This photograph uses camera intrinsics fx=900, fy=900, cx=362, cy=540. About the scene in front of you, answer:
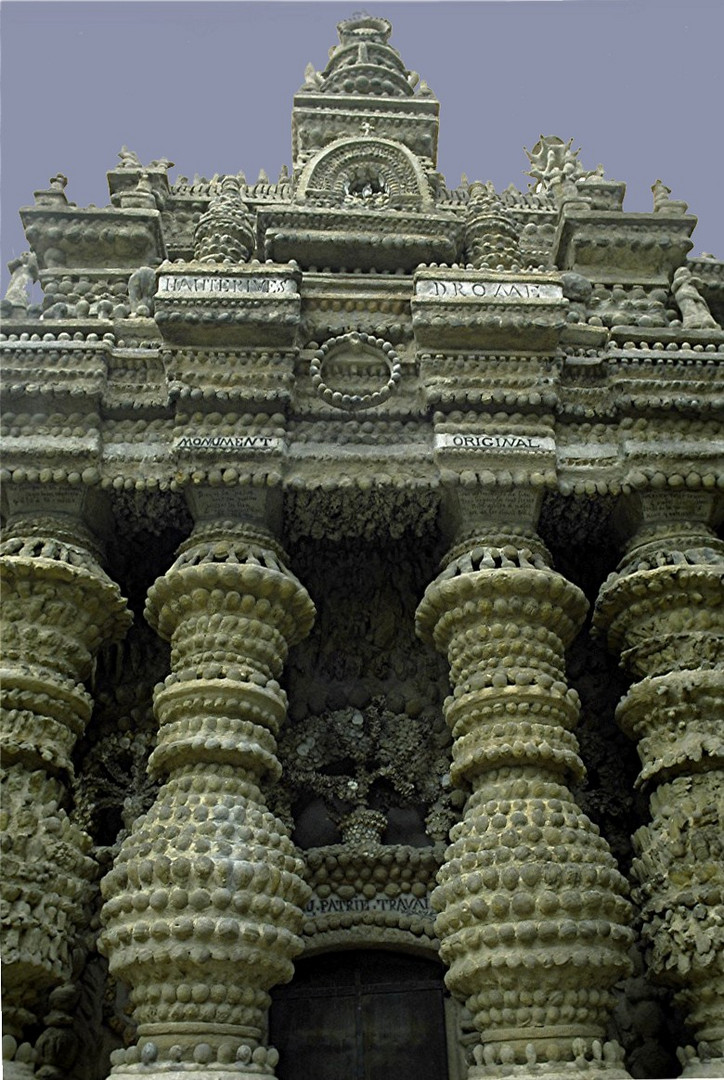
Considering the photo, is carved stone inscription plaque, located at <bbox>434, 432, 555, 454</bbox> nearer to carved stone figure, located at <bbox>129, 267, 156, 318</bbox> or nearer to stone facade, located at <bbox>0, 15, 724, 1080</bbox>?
stone facade, located at <bbox>0, 15, 724, 1080</bbox>

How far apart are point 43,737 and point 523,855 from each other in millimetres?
2744

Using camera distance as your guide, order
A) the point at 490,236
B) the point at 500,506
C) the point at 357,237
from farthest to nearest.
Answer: the point at 357,237 → the point at 490,236 → the point at 500,506

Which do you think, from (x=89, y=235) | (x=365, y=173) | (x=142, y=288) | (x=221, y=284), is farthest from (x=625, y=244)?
(x=89, y=235)

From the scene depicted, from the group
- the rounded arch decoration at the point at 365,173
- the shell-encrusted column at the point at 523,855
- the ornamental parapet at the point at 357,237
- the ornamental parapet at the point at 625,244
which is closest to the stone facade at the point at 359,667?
the shell-encrusted column at the point at 523,855

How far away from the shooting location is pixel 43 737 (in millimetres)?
5141

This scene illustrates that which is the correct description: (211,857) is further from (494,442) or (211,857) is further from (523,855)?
(494,442)

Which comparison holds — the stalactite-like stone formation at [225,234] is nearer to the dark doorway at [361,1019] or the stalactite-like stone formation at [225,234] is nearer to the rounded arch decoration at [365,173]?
the rounded arch decoration at [365,173]

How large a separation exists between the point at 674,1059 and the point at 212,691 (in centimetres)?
355

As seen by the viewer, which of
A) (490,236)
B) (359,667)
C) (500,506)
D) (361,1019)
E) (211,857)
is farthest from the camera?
(490,236)

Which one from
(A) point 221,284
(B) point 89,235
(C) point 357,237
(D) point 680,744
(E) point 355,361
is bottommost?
(D) point 680,744

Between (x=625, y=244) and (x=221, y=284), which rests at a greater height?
(x=625, y=244)

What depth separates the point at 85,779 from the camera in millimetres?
6086

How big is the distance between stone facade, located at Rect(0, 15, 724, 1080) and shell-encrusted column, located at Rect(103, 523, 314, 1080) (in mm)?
21

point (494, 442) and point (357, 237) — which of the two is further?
point (357, 237)
